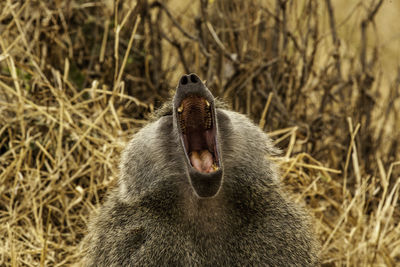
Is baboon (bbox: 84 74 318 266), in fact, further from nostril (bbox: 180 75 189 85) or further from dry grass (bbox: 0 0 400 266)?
dry grass (bbox: 0 0 400 266)

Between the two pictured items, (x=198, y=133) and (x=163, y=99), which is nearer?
(x=198, y=133)

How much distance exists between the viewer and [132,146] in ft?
6.84

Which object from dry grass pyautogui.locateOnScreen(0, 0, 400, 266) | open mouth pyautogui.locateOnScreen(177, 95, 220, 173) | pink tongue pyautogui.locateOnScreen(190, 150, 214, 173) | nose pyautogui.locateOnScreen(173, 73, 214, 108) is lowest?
dry grass pyautogui.locateOnScreen(0, 0, 400, 266)

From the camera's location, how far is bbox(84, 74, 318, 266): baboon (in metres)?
1.87

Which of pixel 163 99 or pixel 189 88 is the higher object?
pixel 189 88

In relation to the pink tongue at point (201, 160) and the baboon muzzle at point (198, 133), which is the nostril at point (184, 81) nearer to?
the baboon muzzle at point (198, 133)

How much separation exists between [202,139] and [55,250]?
1195 millimetres

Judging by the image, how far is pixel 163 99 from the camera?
300 centimetres

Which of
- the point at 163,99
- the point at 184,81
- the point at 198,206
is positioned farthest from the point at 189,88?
the point at 163,99

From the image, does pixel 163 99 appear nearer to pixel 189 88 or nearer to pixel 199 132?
pixel 199 132

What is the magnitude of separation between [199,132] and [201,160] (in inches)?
3.7

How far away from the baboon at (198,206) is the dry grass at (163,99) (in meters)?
0.77

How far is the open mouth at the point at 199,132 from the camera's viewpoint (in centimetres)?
183

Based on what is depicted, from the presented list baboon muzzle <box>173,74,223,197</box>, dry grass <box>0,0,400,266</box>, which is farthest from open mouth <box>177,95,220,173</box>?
dry grass <box>0,0,400,266</box>
